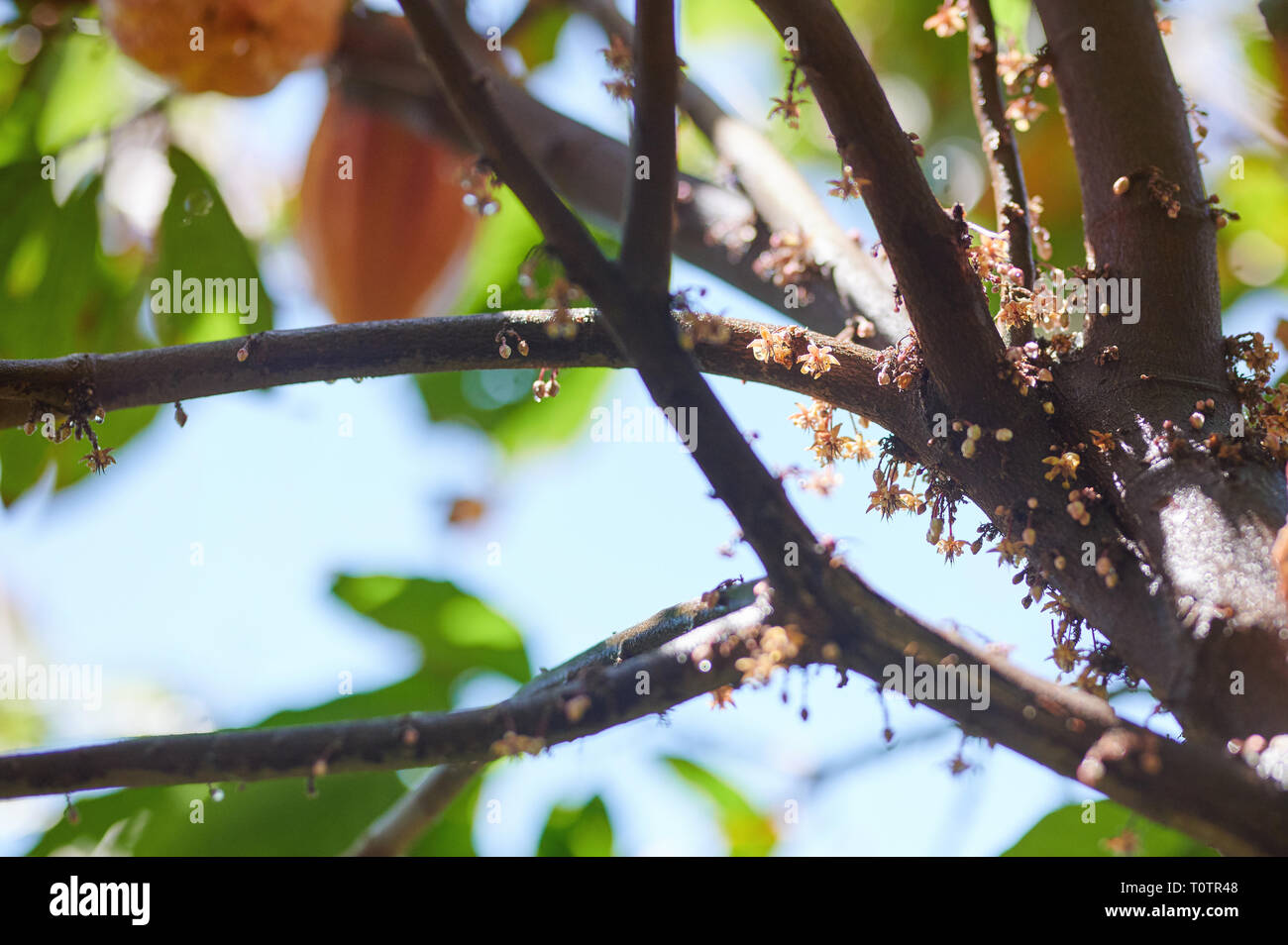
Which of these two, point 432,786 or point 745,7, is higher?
point 745,7

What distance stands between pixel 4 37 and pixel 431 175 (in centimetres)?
83

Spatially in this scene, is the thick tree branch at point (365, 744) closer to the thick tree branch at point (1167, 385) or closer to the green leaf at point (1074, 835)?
the thick tree branch at point (1167, 385)

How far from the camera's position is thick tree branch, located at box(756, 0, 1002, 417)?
0.74 metres

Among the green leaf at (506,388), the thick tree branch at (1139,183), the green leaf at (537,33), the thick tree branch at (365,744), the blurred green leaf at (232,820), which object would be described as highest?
the green leaf at (537,33)

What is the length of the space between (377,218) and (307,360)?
47.9 inches

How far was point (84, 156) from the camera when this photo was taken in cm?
187

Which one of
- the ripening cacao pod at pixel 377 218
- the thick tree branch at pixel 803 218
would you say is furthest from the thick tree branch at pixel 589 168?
the ripening cacao pod at pixel 377 218

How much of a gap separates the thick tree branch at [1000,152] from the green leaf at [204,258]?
1.17 metres

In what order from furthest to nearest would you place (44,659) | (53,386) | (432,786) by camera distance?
(44,659)
(432,786)
(53,386)

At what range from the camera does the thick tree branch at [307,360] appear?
0.83 m

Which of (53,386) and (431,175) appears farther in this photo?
(431,175)

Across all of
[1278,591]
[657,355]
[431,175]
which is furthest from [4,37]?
[1278,591]
